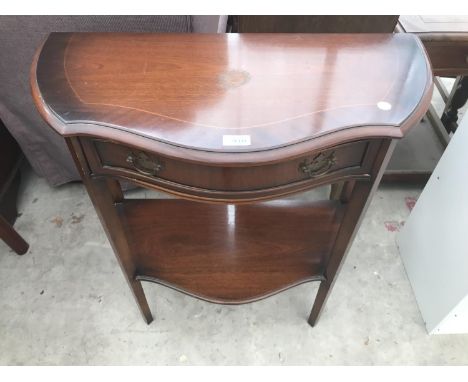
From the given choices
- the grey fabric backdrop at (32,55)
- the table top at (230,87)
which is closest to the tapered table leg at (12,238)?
the grey fabric backdrop at (32,55)

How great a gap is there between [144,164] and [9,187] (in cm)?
89

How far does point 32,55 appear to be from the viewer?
3.07 feet

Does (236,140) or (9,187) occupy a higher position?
(236,140)

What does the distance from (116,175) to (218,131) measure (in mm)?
178

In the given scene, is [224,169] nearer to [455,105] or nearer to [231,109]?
[231,109]

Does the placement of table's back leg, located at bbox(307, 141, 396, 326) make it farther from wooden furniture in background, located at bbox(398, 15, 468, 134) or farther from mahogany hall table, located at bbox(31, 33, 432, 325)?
wooden furniture in background, located at bbox(398, 15, 468, 134)

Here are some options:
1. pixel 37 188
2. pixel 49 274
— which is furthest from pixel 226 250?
pixel 37 188

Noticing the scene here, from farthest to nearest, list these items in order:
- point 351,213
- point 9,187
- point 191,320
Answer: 1. point 9,187
2. point 191,320
3. point 351,213

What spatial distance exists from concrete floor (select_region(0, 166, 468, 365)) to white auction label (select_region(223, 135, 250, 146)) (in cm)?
68

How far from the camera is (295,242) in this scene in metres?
0.86

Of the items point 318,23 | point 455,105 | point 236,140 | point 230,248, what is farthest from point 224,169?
point 455,105

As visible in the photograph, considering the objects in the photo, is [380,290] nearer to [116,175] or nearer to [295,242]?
[295,242]

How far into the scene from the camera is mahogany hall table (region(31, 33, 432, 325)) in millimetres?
477

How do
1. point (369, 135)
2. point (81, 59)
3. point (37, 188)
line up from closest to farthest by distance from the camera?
point (369, 135) → point (81, 59) → point (37, 188)
